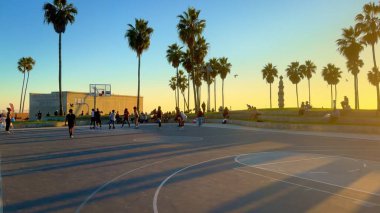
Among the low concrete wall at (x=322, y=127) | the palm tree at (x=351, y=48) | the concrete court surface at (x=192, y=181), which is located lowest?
the concrete court surface at (x=192, y=181)

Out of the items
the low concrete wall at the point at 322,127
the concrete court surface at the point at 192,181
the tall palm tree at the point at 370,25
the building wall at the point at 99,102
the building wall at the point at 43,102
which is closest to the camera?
the concrete court surface at the point at 192,181

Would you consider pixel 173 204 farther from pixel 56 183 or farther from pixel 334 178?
pixel 334 178

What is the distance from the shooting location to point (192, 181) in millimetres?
9344

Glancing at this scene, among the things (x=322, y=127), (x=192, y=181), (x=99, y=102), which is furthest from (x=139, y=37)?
(x=192, y=181)

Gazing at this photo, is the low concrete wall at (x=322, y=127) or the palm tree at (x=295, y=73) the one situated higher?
the palm tree at (x=295, y=73)

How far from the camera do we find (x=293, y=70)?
99500mm

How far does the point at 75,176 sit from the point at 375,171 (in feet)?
28.0

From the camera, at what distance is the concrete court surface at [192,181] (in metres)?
7.01

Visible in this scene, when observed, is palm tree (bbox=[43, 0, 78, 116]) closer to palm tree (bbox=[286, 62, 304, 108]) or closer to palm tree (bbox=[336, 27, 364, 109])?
palm tree (bbox=[336, 27, 364, 109])

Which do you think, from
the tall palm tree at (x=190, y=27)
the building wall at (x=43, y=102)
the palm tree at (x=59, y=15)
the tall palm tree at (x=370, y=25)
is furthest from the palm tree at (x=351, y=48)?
the building wall at (x=43, y=102)

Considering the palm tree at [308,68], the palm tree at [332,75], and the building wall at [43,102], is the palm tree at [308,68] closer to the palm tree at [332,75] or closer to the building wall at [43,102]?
the palm tree at [332,75]

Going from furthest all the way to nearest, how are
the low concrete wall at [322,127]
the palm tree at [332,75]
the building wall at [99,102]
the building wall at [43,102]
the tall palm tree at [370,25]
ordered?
1. the palm tree at [332,75]
2. the building wall at [43,102]
3. the building wall at [99,102]
4. the tall palm tree at [370,25]
5. the low concrete wall at [322,127]

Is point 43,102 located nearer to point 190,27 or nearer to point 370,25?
point 190,27

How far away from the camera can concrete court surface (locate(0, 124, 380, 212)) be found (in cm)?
701
